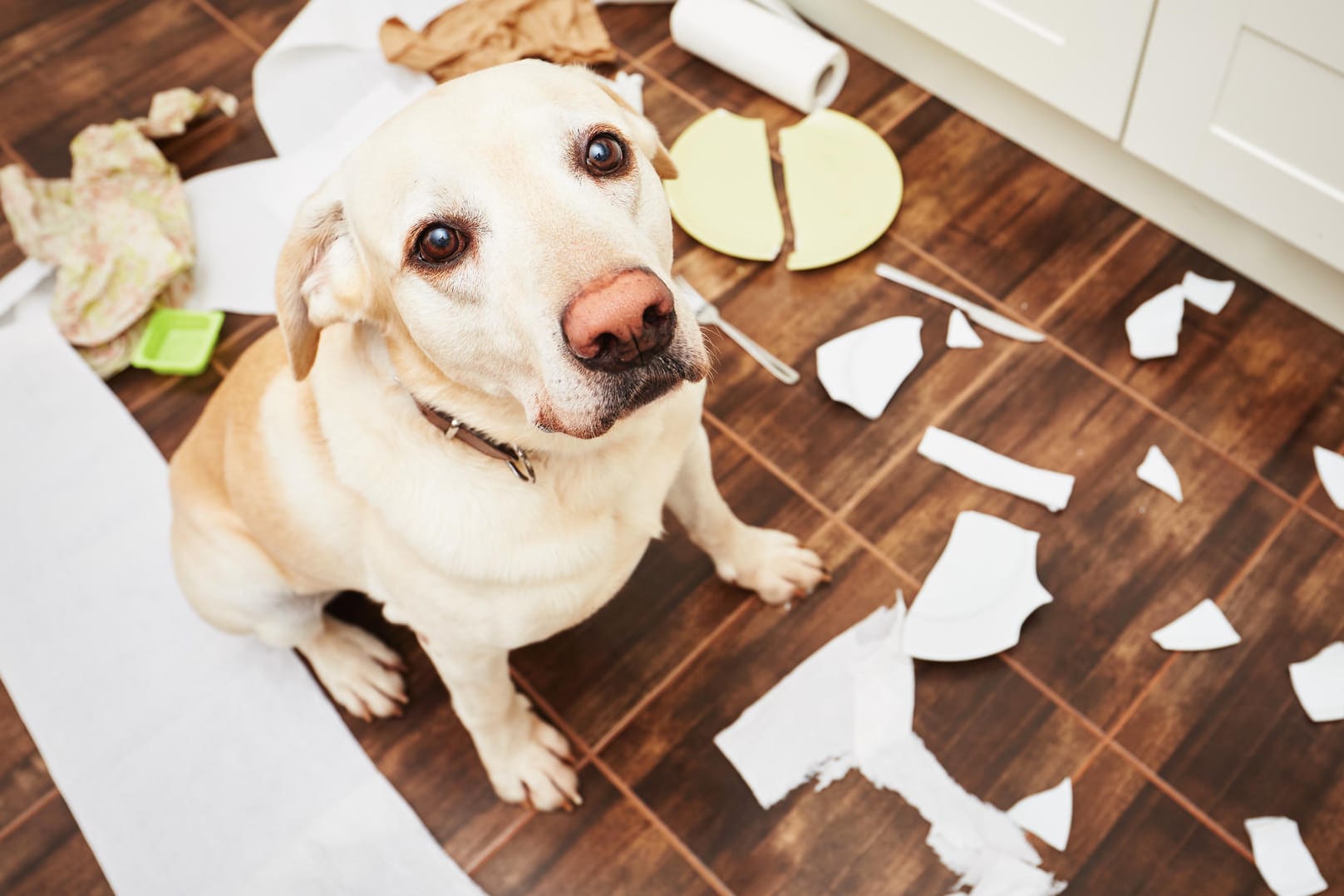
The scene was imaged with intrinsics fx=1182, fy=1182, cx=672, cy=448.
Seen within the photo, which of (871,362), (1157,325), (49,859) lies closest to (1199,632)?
(1157,325)

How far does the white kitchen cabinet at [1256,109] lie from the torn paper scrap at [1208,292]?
19 centimetres

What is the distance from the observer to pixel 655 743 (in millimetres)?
2000

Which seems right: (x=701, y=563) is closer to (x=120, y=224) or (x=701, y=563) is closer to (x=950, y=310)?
(x=950, y=310)

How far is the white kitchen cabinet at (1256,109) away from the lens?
6.22ft

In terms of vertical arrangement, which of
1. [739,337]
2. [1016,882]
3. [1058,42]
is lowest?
[1016,882]

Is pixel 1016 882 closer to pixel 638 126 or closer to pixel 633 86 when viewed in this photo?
pixel 638 126

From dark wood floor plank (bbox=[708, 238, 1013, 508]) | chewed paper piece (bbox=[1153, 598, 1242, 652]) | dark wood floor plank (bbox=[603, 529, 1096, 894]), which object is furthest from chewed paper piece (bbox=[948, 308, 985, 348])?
chewed paper piece (bbox=[1153, 598, 1242, 652])

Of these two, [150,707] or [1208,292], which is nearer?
[150,707]

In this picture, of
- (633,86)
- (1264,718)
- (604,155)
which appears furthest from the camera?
(633,86)

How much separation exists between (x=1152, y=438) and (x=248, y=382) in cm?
158

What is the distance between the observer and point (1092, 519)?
2109mm

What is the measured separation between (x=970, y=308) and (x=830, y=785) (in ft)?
3.34

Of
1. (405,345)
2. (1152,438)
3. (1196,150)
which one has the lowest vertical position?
(1152,438)

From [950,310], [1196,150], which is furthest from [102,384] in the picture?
[1196,150]
